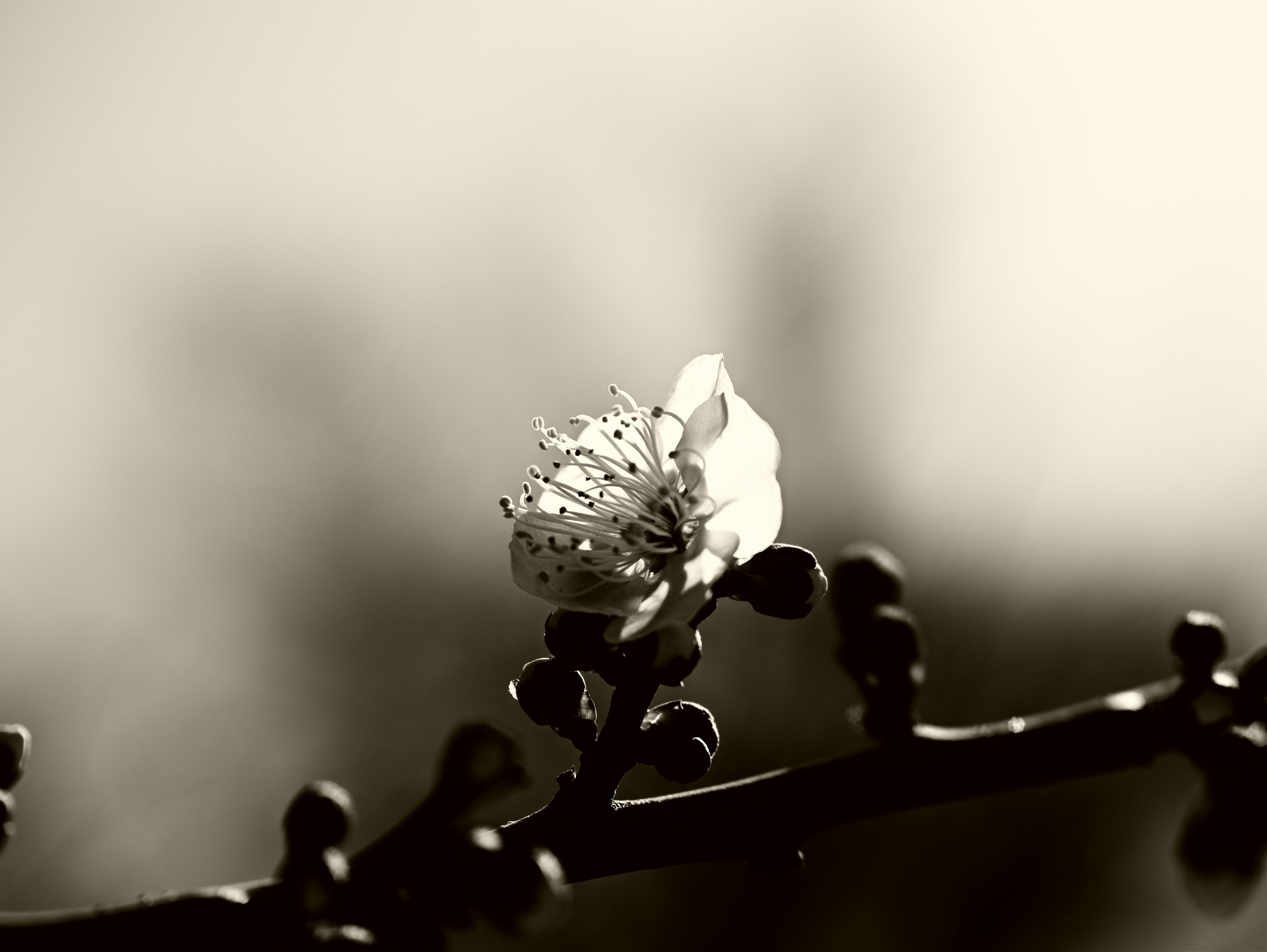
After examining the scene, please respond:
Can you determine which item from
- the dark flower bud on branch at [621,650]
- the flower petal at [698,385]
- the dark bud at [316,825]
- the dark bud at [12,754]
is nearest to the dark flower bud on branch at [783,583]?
the dark flower bud on branch at [621,650]

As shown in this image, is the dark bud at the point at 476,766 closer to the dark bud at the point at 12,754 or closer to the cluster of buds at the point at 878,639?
the cluster of buds at the point at 878,639

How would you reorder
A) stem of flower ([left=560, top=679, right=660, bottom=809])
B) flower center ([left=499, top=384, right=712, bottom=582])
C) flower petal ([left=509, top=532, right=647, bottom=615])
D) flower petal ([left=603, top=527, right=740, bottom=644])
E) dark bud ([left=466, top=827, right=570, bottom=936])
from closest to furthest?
dark bud ([left=466, top=827, right=570, bottom=936])
stem of flower ([left=560, top=679, right=660, bottom=809])
flower petal ([left=603, top=527, right=740, bottom=644])
flower petal ([left=509, top=532, right=647, bottom=615])
flower center ([left=499, top=384, right=712, bottom=582])

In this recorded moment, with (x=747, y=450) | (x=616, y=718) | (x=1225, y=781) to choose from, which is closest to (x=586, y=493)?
(x=747, y=450)

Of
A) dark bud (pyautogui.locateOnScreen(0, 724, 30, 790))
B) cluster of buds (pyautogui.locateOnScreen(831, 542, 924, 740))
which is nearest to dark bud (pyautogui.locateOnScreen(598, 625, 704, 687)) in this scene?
cluster of buds (pyautogui.locateOnScreen(831, 542, 924, 740))

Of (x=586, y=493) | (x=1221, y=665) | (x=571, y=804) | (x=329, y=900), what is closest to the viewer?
(x=329, y=900)

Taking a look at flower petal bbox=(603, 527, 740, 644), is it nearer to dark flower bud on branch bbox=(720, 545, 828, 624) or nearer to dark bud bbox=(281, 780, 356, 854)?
dark flower bud on branch bbox=(720, 545, 828, 624)

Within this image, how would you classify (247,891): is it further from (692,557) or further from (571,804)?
(692,557)

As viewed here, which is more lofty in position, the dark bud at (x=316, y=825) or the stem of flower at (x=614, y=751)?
the dark bud at (x=316, y=825)
